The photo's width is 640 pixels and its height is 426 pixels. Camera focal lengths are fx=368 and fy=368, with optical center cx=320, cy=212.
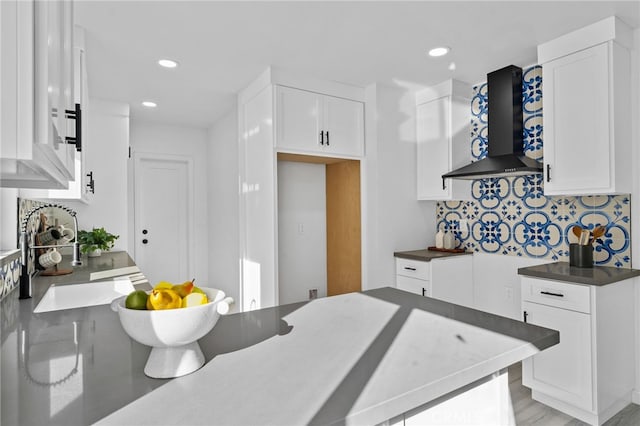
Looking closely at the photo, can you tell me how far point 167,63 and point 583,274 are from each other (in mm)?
3331

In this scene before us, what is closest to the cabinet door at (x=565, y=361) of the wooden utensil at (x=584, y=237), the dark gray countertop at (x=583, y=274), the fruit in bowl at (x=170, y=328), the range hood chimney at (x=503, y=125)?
the dark gray countertop at (x=583, y=274)

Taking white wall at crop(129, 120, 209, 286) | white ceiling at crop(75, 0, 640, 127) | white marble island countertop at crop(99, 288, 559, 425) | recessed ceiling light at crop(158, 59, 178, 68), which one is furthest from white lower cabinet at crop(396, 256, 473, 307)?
white wall at crop(129, 120, 209, 286)

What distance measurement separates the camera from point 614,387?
2266 mm

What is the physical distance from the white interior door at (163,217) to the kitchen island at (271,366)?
12.1ft

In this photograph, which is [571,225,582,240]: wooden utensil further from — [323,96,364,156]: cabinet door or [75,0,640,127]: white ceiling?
[323,96,364,156]: cabinet door

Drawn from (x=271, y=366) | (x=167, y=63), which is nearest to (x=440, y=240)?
(x=167, y=63)

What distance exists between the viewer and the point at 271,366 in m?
Result: 0.91

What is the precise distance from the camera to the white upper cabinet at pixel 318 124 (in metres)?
3.10

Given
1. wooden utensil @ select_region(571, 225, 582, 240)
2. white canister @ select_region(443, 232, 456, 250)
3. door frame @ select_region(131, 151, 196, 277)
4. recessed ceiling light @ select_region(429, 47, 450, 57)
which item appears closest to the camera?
wooden utensil @ select_region(571, 225, 582, 240)

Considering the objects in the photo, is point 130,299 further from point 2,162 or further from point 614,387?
point 614,387

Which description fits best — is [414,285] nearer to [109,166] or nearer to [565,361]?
[565,361]

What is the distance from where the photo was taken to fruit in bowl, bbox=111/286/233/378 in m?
0.78

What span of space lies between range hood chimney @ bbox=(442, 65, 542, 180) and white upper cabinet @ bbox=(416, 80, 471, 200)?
1.33ft

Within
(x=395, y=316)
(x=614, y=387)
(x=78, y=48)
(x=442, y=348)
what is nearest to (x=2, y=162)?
(x=442, y=348)
